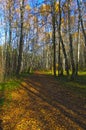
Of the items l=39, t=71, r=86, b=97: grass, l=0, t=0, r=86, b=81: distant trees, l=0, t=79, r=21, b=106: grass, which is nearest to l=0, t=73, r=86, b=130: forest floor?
l=0, t=79, r=21, b=106: grass

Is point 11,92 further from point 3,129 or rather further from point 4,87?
point 3,129

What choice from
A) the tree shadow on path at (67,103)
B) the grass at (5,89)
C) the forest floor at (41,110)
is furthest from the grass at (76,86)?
the grass at (5,89)

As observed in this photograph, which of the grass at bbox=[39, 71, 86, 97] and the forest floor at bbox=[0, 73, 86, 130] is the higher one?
the grass at bbox=[39, 71, 86, 97]

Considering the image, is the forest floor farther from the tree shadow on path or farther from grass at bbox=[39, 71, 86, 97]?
grass at bbox=[39, 71, 86, 97]

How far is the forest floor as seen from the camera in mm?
8461

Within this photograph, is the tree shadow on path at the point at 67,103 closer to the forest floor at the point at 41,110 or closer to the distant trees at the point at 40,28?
the forest floor at the point at 41,110

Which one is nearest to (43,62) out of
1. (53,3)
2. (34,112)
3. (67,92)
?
(53,3)

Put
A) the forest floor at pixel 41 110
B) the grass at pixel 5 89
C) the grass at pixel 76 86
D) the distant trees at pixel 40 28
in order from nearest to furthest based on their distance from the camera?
1. the forest floor at pixel 41 110
2. the grass at pixel 5 89
3. the grass at pixel 76 86
4. the distant trees at pixel 40 28

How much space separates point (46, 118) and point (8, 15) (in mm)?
23193

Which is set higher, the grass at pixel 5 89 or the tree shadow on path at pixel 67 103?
the grass at pixel 5 89

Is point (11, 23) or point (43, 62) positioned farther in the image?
point (43, 62)

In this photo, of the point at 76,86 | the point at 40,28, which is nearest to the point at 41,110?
the point at 76,86

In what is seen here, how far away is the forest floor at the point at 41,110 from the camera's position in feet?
27.8

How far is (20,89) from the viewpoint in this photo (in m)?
14.1
